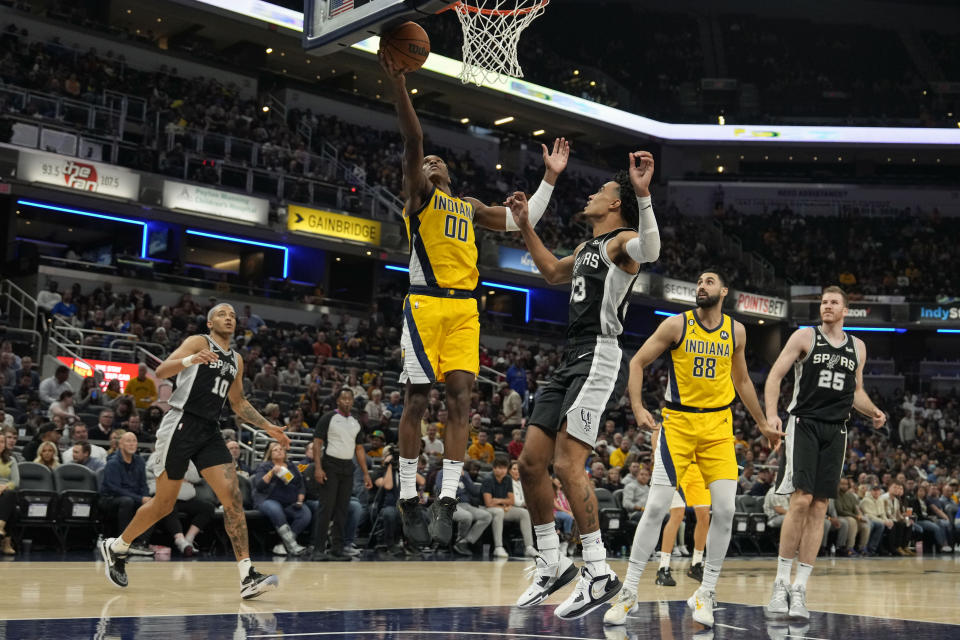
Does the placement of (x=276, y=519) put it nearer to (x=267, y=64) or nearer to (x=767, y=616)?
(x=767, y=616)

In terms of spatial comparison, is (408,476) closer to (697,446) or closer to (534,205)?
(534,205)

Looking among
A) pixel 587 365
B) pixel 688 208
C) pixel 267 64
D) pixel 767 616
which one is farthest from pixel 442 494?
pixel 688 208

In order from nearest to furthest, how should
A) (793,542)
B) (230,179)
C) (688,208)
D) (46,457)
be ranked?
(793,542)
(46,457)
(230,179)
(688,208)

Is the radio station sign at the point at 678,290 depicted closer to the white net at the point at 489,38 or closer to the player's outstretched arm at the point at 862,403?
the white net at the point at 489,38

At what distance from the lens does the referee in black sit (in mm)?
11875

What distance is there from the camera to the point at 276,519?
1236 centimetres

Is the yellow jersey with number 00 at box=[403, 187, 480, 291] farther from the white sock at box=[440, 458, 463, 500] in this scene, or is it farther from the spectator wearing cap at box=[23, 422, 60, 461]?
the spectator wearing cap at box=[23, 422, 60, 461]

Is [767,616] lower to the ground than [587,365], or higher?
lower

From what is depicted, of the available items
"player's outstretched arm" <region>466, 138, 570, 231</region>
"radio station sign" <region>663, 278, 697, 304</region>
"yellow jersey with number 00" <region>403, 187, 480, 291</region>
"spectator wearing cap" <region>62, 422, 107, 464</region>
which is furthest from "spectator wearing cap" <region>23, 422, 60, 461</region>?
"radio station sign" <region>663, 278, 697, 304</region>

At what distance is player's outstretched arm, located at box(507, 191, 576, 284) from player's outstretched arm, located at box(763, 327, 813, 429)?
6.16 feet

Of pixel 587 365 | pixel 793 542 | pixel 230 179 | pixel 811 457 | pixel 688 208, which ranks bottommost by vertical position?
pixel 793 542

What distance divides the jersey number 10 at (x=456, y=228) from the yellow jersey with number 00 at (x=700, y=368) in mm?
2031

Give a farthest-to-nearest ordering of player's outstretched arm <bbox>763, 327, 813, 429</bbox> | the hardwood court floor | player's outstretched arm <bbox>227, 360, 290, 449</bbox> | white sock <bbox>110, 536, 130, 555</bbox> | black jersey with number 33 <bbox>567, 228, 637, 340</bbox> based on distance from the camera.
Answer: player's outstretched arm <bbox>227, 360, 290, 449</bbox> → white sock <bbox>110, 536, 130, 555</bbox> → player's outstretched arm <bbox>763, 327, 813, 429</bbox> → the hardwood court floor → black jersey with number 33 <bbox>567, 228, 637, 340</bbox>

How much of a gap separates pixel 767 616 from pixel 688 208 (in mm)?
35016
